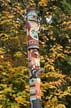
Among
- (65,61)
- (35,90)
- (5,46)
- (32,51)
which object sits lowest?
(65,61)

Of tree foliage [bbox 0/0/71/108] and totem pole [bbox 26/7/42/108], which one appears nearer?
totem pole [bbox 26/7/42/108]

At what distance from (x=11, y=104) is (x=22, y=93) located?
1.28ft

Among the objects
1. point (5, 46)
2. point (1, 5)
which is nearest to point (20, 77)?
point (5, 46)

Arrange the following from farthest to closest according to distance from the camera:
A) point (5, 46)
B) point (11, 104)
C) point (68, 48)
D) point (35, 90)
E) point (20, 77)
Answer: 1. point (68, 48)
2. point (5, 46)
3. point (20, 77)
4. point (11, 104)
5. point (35, 90)

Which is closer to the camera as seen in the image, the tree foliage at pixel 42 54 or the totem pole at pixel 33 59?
the totem pole at pixel 33 59

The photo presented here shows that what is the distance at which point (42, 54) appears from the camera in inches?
395

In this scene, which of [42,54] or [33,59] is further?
[42,54]

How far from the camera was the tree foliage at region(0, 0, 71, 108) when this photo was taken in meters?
8.38

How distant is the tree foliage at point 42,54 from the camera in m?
8.38

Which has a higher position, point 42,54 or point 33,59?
point 33,59

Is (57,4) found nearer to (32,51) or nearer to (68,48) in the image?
(68,48)

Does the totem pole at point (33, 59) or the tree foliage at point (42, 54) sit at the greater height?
the totem pole at point (33, 59)

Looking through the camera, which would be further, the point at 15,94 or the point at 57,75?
the point at 57,75

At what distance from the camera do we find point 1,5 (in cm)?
1060
